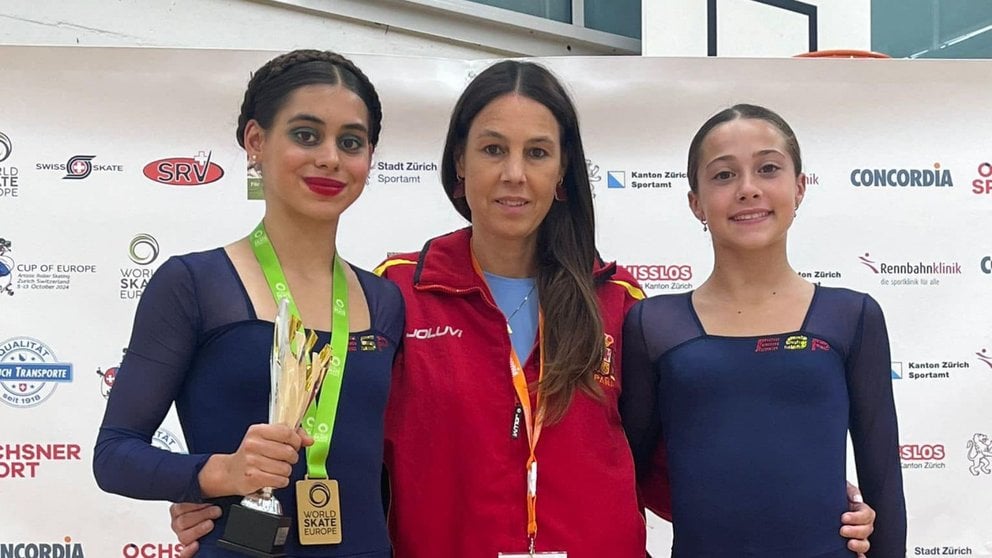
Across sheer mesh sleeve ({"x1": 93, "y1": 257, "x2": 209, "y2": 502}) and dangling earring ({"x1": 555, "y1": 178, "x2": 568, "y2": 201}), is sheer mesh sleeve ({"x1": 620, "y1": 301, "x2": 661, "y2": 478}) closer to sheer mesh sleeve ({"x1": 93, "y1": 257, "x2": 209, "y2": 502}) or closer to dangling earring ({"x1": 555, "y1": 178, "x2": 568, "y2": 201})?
dangling earring ({"x1": 555, "y1": 178, "x2": 568, "y2": 201})

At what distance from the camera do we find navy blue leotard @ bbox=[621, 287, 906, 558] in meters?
1.80

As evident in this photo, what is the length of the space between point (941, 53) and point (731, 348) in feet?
13.4

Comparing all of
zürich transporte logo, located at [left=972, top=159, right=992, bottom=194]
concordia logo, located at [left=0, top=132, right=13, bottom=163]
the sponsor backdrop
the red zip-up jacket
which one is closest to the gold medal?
the red zip-up jacket

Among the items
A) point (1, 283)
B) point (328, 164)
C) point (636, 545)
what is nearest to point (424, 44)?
point (1, 283)

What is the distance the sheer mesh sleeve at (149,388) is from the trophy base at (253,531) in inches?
4.1

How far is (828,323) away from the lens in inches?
74.7

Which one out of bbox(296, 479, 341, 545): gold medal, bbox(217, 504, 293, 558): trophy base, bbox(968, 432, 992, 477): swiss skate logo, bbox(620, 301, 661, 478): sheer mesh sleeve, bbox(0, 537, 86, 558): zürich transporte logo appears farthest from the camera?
bbox(968, 432, 992, 477): swiss skate logo

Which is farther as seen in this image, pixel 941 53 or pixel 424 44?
pixel 941 53

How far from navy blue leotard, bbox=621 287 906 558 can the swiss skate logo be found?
1707 mm

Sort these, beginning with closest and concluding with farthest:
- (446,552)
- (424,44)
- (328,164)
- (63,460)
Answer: (328,164)
(446,552)
(63,460)
(424,44)

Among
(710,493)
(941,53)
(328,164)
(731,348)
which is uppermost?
(941,53)

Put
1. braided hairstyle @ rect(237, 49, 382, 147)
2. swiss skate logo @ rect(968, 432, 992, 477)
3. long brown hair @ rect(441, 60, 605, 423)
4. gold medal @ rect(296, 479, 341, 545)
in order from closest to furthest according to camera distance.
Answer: gold medal @ rect(296, 479, 341, 545) → braided hairstyle @ rect(237, 49, 382, 147) → long brown hair @ rect(441, 60, 605, 423) → swiss skate logo @ rect(968, 432, 992, 477)

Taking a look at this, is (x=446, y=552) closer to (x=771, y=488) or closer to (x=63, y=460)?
(x=771, y=488)

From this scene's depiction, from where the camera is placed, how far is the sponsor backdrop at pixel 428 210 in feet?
10.3
